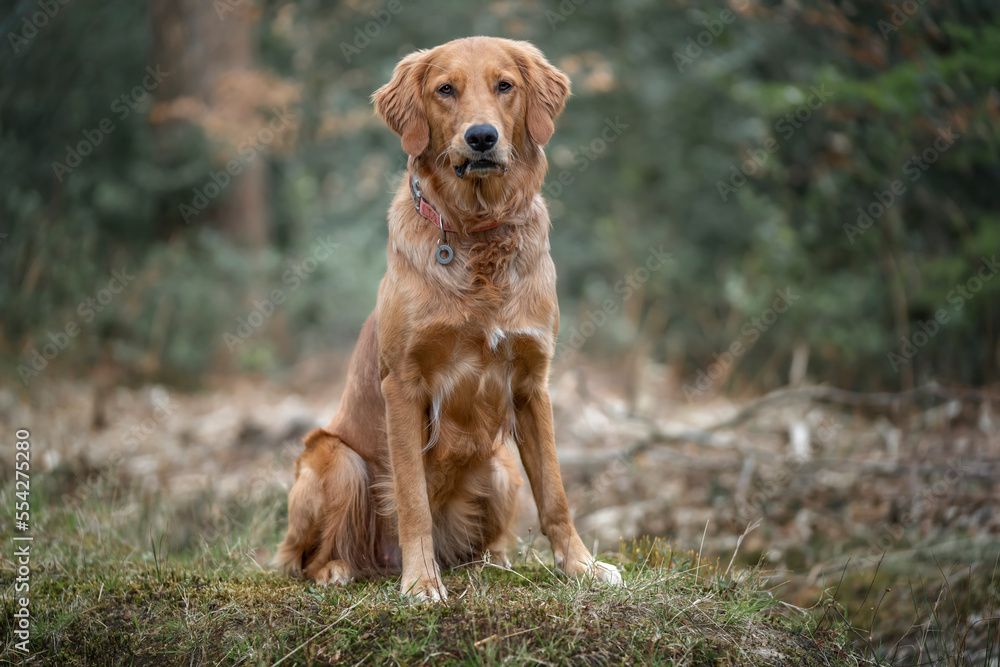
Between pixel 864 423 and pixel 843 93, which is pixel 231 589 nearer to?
pixel 843 93

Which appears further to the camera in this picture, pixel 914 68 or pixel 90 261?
Result: pixel 90 261

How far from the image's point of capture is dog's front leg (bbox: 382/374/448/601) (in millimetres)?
2982

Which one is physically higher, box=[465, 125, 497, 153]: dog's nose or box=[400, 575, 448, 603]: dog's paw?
box=[465, 125, 497, 153]: dog's nose

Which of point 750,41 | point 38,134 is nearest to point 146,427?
point 38,134

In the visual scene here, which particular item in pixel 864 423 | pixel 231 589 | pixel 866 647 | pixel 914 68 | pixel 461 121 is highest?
pixel 914 68

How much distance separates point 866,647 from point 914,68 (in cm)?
421

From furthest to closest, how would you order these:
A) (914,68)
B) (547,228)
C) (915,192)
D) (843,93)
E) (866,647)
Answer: (915,192), (843,93), (914,68), (547,228), (866,647)

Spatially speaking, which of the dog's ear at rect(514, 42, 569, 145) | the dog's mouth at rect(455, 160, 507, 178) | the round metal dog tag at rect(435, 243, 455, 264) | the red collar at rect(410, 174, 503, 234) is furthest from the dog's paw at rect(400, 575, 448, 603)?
the dog's ear at rect(514, 42, 569, 145)

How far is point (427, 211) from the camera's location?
3.08 metres

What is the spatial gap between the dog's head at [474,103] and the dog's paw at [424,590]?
1606mm

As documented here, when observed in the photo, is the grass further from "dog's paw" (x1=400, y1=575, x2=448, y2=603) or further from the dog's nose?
the dog's nose

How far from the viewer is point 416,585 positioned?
114 inches

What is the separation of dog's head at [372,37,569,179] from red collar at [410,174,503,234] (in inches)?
5.2

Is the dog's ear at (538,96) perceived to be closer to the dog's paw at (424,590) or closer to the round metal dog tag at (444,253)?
the round metal dog tag at (444,253)
